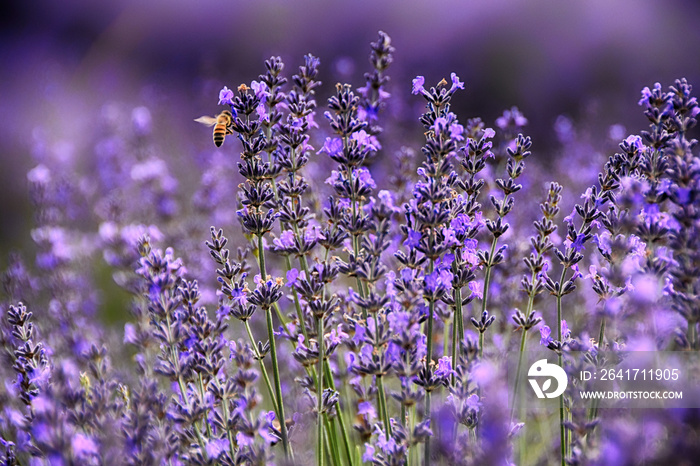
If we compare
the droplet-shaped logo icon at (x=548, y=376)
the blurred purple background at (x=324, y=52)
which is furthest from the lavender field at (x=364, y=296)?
the blurred purple background at (x=324, y=52)

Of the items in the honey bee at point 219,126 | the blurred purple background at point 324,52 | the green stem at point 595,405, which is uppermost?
the blurred purple background at point 324,52

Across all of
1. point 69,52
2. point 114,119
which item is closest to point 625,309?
point 114,119

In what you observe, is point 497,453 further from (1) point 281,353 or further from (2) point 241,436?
(1) point 281,353

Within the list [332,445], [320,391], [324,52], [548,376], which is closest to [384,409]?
[320,391]

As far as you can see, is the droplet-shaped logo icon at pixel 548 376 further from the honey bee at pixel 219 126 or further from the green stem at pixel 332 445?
the honey bee at pixel 219 126

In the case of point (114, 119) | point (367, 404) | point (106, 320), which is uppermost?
point (114, 119)

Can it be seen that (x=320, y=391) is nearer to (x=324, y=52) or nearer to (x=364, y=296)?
(x=364, y=296)

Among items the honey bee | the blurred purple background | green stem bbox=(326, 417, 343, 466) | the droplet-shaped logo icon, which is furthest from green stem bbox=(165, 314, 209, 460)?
the blurred purple background
